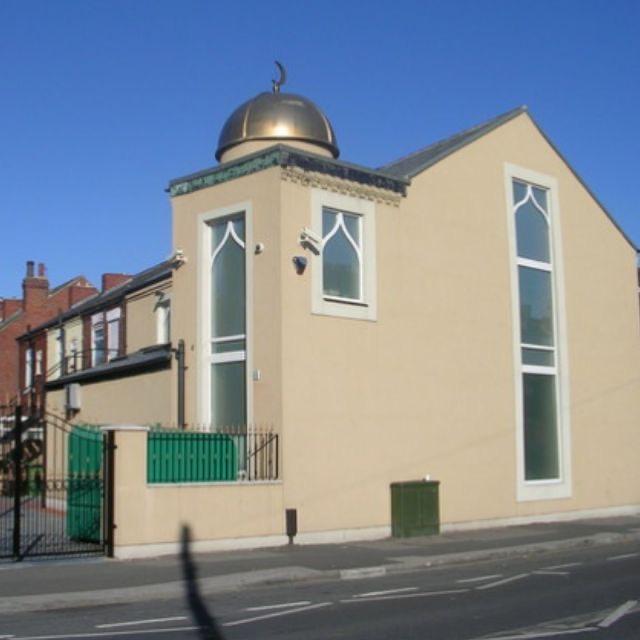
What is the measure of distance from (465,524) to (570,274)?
308 inches

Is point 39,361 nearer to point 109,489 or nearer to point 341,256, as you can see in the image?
point 341,256

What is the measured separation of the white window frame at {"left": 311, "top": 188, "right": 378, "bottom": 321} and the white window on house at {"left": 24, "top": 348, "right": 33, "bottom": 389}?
24.5 metres

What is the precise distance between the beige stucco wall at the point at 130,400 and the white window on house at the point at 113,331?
3956mm

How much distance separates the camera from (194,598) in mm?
12844

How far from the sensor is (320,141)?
858 inches

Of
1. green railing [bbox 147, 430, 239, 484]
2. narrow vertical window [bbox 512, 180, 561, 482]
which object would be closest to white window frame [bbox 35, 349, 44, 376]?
narrow vertical window [bbox 512, 180, 561, 482]

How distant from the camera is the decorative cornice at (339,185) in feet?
63.4

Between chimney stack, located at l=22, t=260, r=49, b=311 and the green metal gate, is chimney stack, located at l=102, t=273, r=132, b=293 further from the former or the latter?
the green metal gate

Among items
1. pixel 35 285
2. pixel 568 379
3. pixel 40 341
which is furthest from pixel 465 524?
pixel 35 285

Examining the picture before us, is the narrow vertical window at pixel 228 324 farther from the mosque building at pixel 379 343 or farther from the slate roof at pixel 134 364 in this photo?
the slate roof at pixel 134 364

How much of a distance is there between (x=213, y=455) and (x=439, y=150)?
33.6 feet

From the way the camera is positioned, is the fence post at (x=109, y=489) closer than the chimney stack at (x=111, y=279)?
Yes

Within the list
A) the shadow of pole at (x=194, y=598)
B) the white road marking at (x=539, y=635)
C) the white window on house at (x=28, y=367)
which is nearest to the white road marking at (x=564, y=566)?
the shadow of pole at (x=194, y=598)

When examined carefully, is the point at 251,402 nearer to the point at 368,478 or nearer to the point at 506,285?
the point at 368,478
